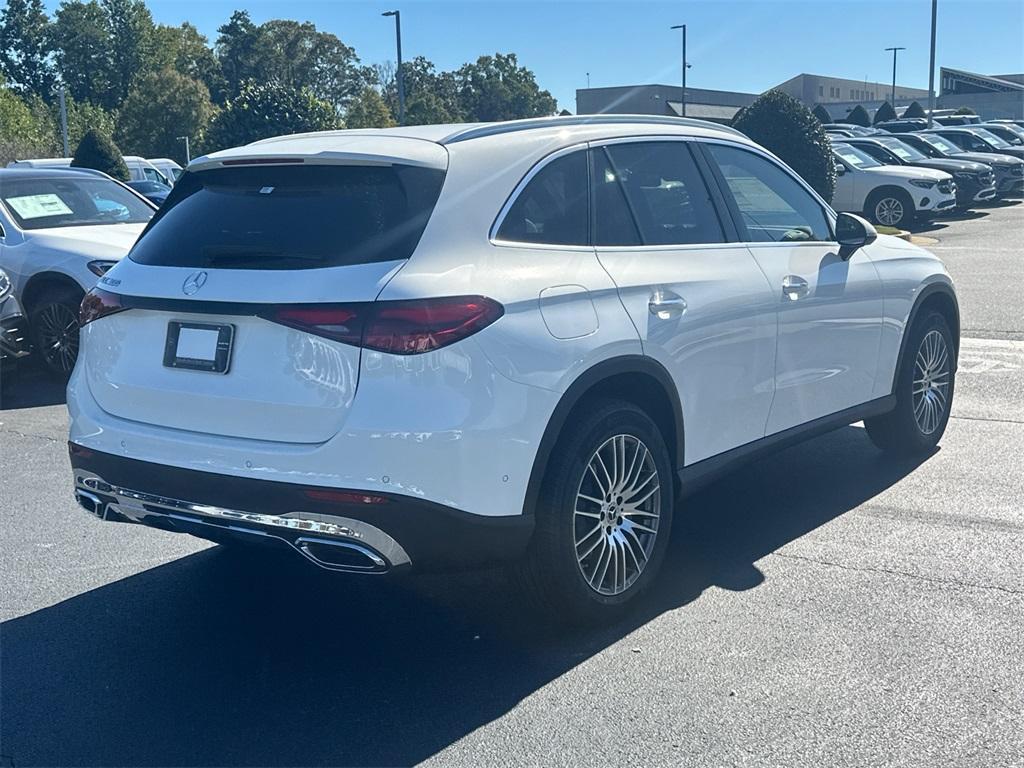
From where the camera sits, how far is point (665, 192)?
4.89 m

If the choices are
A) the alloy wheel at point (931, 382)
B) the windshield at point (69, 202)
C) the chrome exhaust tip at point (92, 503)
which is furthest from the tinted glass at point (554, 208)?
the windshield at point (69, 202)

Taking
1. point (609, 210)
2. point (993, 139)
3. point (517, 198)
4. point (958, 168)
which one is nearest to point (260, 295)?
point (517, 198)

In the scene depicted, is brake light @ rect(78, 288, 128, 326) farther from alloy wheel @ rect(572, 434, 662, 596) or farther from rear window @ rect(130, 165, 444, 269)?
alloy wheel @ rect(572, 434, 662, 596)

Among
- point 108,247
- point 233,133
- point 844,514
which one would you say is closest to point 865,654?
point 844,514

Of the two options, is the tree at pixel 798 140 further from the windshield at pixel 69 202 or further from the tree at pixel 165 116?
the tree at pixel 165 116

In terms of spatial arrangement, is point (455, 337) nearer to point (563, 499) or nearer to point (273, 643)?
point (563, 499)

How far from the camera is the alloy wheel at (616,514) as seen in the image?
13.9 feet

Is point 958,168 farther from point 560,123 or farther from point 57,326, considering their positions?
point 560,123

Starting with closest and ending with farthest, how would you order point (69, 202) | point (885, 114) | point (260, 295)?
1. point (260, 295)
2. point (69, 202)
3. point (885, 114)

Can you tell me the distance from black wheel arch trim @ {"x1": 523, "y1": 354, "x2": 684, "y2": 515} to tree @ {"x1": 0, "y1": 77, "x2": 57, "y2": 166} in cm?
4665

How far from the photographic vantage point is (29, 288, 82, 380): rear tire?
9.34 m

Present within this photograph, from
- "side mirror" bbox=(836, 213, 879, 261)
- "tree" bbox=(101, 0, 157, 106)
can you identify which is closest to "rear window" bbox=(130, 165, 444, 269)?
"side mirror" bbox=(836, 213, 879, 261)

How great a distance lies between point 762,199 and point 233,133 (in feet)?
84.6

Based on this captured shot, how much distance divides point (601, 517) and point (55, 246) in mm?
6813
